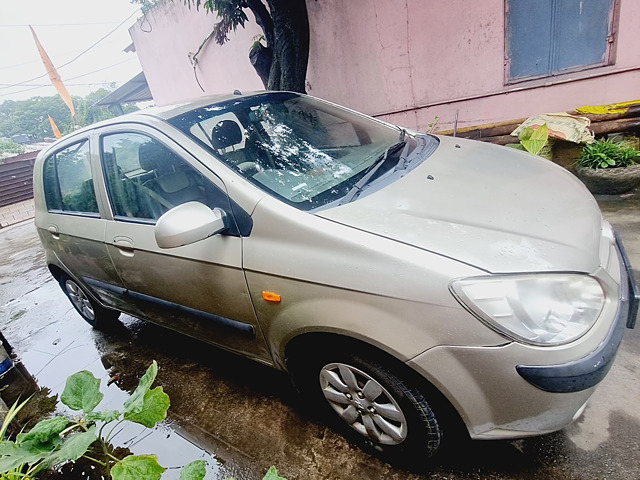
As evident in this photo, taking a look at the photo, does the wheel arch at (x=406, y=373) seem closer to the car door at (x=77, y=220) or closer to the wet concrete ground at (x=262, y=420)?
the wet concrete ground at (x=262, y=420)

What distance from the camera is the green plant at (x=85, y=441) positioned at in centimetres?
130

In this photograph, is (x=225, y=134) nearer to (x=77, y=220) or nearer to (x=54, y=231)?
(x=77, y=220)

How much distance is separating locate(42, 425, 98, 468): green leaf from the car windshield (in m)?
1.19

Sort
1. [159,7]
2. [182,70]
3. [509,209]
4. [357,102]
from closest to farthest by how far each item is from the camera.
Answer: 1. [509,209]
2. [357,102]
3. [159,7]
4. [182,70]

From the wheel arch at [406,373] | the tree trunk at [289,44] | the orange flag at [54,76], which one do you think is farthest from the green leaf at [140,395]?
the orange flag at [54,76]

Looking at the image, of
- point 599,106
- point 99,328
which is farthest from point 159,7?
point 599,106

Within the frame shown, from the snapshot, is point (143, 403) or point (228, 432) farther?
point (228, 432)

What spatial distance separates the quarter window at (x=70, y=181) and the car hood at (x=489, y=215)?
1781 mm

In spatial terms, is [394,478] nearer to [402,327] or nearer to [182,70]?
[402,327]

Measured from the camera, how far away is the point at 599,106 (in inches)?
161

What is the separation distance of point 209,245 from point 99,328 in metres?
2.30

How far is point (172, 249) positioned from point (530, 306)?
159 centimetres

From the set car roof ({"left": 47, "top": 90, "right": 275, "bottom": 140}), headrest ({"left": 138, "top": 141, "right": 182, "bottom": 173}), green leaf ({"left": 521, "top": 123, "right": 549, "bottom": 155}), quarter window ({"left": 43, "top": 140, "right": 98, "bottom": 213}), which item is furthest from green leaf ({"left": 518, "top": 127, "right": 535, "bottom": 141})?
quarter window ({"left": 43, "top": 140, "right": 98, "bottom": 213})

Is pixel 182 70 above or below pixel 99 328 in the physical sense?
above
